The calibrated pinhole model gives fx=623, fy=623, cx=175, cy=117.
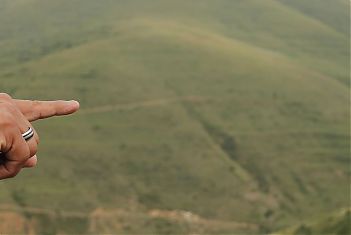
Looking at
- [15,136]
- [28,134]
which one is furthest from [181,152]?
[15,136]

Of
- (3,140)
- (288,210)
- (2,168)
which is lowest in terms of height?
(288,210)

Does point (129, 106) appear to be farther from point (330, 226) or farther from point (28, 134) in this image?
point (28, 134)

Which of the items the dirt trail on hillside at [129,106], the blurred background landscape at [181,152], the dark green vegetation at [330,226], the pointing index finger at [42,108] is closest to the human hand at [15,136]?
the pointing index finger at [42,108]

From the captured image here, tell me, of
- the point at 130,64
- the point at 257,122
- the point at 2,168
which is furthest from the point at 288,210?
the point at 2,168

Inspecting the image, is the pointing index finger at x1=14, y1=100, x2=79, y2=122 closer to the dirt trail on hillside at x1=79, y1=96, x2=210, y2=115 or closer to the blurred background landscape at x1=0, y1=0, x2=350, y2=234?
the blurred background landscape at x1=0, y1=0, x2=350, y2=234

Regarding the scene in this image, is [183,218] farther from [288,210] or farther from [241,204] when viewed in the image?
[288,210]

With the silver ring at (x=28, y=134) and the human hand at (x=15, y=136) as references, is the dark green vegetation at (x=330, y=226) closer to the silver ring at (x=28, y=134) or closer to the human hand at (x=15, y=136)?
the human hand at (x=15, y=136)

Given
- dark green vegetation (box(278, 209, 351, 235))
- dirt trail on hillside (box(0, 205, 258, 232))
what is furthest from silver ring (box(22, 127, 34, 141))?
dirt trail on hillside (box(0, 205, 258, 232))
